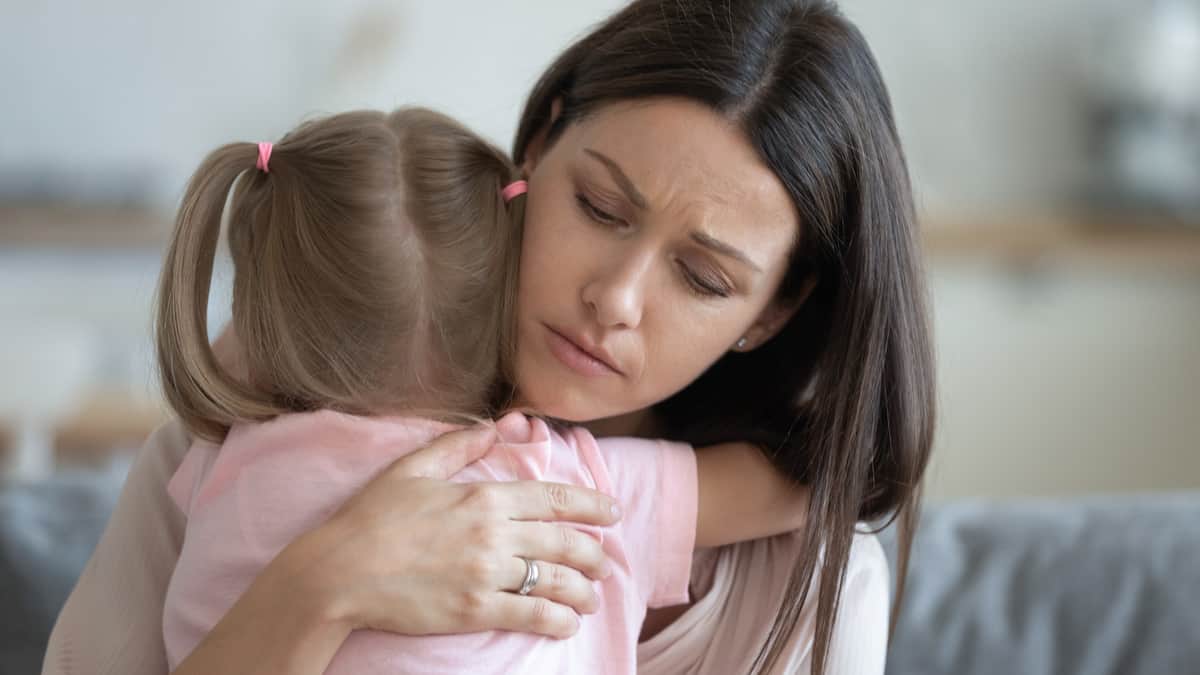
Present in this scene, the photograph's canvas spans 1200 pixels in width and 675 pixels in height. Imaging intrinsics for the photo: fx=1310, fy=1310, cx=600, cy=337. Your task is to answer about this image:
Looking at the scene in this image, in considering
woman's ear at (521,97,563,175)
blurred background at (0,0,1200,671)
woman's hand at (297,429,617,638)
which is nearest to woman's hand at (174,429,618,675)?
woman's hand at (297,429,617,638)

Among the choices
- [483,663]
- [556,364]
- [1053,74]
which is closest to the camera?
[483,663]

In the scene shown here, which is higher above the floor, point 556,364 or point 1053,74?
point 1053,74

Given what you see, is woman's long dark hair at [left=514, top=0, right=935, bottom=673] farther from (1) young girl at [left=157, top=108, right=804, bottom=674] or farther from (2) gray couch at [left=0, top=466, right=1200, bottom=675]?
(2) gray couch at [left=0, top=466, right=1200, bottom=675]

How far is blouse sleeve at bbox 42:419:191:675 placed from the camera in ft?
3.93

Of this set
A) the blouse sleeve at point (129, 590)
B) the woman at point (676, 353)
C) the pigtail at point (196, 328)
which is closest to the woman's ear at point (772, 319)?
the woman at point (676, 353)

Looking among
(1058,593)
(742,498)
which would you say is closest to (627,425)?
(742,498)

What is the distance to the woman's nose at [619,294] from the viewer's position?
1100mm

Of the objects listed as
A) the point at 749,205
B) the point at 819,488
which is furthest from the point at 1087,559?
the point at 749,205

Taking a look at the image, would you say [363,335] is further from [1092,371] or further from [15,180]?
[1092,371]

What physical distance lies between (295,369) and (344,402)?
0.16 ft

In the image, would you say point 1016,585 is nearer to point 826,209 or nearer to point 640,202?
point 826,209

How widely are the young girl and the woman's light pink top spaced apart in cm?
9

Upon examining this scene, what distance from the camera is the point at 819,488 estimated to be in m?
1.20

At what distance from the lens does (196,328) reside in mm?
1134
